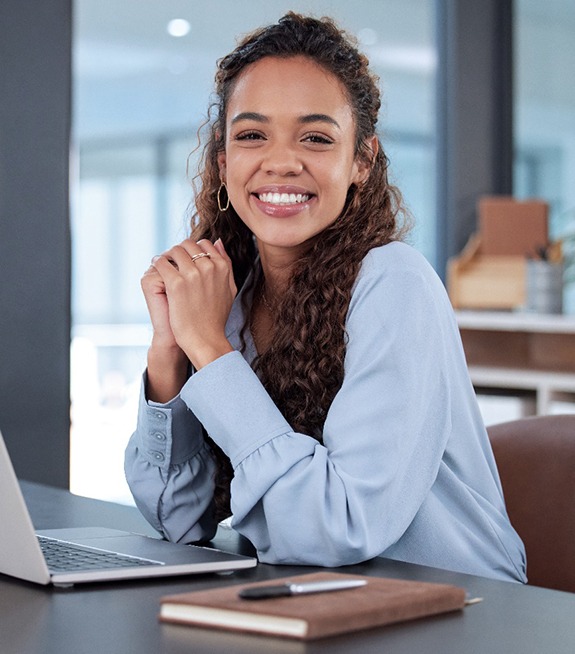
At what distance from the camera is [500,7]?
170 inches

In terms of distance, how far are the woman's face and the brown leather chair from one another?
1.54 ft

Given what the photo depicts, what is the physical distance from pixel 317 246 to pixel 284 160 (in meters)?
0.13

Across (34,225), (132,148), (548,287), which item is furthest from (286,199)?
(548,287)

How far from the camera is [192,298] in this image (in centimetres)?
144

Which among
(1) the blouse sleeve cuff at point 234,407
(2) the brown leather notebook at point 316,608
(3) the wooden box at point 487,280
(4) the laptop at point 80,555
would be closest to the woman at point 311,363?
(1) the blouse sleeve cuff at point 234,407

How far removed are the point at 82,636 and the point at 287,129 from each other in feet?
2.73

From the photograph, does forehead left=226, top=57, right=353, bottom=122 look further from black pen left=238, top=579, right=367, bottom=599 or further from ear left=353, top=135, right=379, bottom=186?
black pen left=238, top=579, right=367, bottom=599

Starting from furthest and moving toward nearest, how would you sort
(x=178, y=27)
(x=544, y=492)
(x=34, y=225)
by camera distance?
(x=178, y=27), (x=34, y=225), (x=544, y=492)

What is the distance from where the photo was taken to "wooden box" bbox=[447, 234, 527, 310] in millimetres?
3879

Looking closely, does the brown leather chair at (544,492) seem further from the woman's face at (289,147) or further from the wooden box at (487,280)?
the wooden box at (487,280)

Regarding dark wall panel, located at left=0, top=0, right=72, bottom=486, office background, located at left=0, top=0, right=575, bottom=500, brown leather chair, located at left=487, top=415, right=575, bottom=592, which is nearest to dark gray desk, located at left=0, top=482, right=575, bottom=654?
brown leather chair, located at left=487, top=415, right=575, bottom=592

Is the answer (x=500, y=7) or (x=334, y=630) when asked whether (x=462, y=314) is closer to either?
(x=500, y=7)

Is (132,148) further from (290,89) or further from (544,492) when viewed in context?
(544,492)

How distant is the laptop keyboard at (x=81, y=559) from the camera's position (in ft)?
3.65
